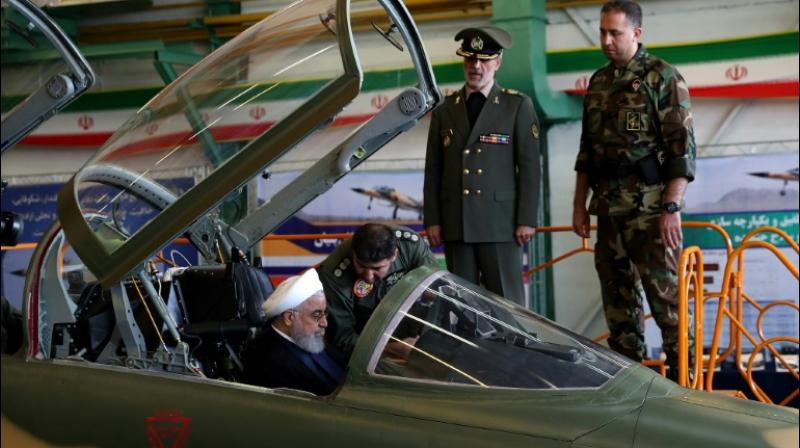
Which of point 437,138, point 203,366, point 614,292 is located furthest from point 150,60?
point 203,366

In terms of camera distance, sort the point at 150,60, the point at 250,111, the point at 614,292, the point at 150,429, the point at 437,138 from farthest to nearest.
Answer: the point at 150,60
the point at 437,138
the point at 614,292
the point at 250,111
the point at 150,429

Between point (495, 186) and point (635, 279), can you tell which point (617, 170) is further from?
point (495, 186)

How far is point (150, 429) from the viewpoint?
284cm

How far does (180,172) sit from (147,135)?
186 mm

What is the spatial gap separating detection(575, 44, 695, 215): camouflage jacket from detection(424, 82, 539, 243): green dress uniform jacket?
371 millimetres

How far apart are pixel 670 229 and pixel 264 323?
185 cm

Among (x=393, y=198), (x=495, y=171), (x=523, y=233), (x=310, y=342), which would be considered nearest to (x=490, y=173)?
(x=495, y=171)

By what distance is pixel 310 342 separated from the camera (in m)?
3.21

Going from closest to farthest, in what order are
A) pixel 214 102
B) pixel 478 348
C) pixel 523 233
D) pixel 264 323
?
pixel 478 348 → pixel 214 102 → pixel 264 323 → pixel 523 233

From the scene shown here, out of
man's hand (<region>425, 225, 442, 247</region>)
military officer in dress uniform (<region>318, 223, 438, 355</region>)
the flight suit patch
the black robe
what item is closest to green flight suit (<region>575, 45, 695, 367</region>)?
man's hand (<region>425, 225, 442, 247</region>)

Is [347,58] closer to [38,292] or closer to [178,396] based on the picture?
[178,396]

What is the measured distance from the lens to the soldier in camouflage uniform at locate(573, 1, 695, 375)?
14.5ft

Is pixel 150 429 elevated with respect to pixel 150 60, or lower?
lower

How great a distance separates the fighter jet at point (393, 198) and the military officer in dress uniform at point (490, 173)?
13.1 feet
